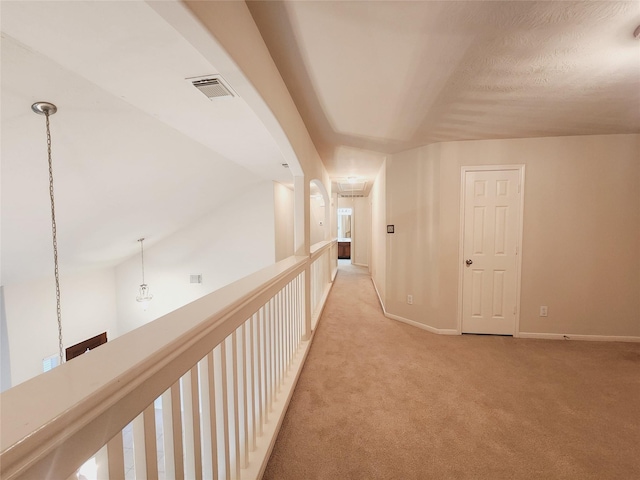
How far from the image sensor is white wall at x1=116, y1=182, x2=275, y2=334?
4848 mm

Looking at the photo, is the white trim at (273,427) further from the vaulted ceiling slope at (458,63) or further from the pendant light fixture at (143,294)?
the pendant light fixture at (143,294)

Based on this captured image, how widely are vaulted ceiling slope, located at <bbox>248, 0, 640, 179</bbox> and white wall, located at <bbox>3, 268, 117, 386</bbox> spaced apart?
→ 4.52 metres

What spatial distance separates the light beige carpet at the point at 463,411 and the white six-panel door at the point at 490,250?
0.89 feet

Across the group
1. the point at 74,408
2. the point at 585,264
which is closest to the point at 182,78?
the point at 74,408

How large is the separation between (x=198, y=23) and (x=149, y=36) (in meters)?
0.45

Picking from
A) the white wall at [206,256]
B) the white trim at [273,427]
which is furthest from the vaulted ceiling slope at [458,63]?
the white wall at [206,256]

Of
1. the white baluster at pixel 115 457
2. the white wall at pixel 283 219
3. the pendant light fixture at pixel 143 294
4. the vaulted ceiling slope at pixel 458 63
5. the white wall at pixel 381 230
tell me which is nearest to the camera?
the white baluster at pixel 115 457

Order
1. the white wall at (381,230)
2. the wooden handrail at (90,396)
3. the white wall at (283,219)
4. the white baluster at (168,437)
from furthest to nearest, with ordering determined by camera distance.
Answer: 1. the white wall at (283,219)
2. the white wall at (381,230)
3. the white baluster at (168,437)
4. the wooden handrail at (90,396)

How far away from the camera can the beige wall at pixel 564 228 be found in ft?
9.29

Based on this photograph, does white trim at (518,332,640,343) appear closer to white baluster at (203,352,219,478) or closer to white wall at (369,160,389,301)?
white wall at (369,160,389,301)

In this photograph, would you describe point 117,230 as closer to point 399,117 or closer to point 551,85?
point 399,117

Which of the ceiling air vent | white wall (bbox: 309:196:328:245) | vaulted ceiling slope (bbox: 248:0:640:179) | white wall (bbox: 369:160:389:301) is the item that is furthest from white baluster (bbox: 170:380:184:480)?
white wall (bbox: 309:196:328:245)

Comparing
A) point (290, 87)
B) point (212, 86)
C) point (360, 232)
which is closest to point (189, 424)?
point (212, 86)

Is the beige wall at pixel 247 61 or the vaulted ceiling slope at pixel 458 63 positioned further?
the vaulted ceiling slope at pixel 458 63
